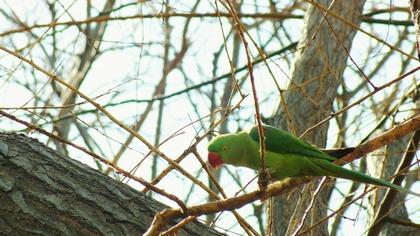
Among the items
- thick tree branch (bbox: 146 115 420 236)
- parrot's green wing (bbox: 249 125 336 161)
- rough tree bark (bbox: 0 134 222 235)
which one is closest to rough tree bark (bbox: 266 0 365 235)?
parrot's green wing (bbox: 249 125 336 161)

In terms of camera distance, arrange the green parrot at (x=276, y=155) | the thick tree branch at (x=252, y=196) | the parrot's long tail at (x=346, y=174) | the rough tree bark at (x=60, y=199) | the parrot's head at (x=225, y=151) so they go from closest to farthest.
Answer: the thick tree branch at (x=252, y=196) < the rough tree bark at (x=60, y=199) < the parrot's long tail at (x=346, y=174) < the green parrot at (x=276, y=155) < the parrot's head at (x=225, y=151)

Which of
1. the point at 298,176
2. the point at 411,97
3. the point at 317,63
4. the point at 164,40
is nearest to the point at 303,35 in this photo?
the point at 317,63

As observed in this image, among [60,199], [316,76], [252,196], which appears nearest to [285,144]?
[252,196]

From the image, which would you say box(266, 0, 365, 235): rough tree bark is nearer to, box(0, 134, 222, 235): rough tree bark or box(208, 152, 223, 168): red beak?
box(208, 152, 223, 168): red beak

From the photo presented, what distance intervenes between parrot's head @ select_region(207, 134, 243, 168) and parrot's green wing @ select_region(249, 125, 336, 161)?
3.7 inches

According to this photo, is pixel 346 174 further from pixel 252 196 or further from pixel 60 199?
pixel 60 199

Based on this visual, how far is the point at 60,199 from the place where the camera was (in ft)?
9.03

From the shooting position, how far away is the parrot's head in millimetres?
3371

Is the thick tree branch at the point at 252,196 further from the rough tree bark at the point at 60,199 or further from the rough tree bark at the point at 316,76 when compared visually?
the rough tree bark at the point at 316,76

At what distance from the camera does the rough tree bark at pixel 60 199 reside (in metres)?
2.68

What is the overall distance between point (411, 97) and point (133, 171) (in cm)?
235

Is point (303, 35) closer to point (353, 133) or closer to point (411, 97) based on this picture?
point (411, 97)

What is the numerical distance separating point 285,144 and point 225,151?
291 mm

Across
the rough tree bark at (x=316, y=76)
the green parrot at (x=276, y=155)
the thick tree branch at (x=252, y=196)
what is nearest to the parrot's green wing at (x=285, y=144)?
the green parrot at (x=276, y=155)
